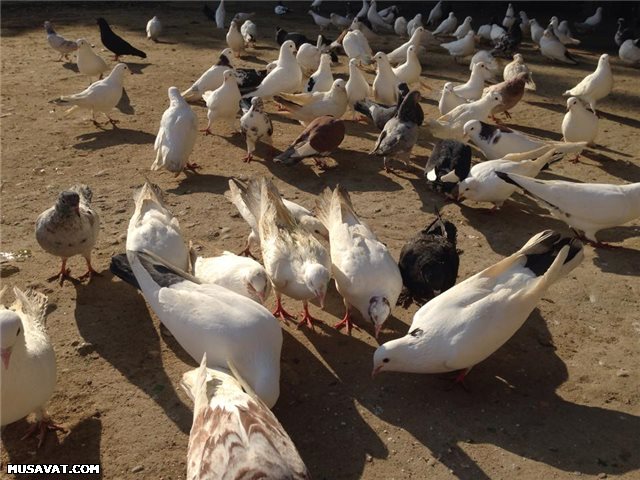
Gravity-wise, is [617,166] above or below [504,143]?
below

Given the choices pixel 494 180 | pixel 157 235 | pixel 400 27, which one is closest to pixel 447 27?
pixel 400 27

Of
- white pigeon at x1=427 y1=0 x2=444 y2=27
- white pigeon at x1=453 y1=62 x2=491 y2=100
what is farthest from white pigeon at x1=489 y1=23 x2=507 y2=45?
white pigeon at x1=453 y1=62 x2=491 y2=100

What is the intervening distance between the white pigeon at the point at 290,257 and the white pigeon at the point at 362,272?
14 cm

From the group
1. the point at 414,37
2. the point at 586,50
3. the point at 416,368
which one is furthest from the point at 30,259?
the point at 586,50

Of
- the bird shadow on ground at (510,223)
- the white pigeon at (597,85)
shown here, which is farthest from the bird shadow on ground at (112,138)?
the white pigeon at (597,85)

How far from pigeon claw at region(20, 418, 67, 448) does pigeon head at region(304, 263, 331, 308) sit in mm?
1644

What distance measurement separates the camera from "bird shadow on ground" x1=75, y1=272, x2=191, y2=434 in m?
3.79

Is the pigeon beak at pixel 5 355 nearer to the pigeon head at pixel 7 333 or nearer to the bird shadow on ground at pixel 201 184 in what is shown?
the pigeon head at pixel 7 333

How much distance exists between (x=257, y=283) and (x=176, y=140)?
2.97 metres

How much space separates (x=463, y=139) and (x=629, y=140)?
2.19m

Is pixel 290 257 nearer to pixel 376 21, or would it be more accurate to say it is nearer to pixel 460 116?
pixel 460 116

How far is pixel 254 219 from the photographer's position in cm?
496

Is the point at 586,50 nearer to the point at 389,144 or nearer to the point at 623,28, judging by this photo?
the point at 623,28

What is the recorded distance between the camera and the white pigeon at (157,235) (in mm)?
4367
